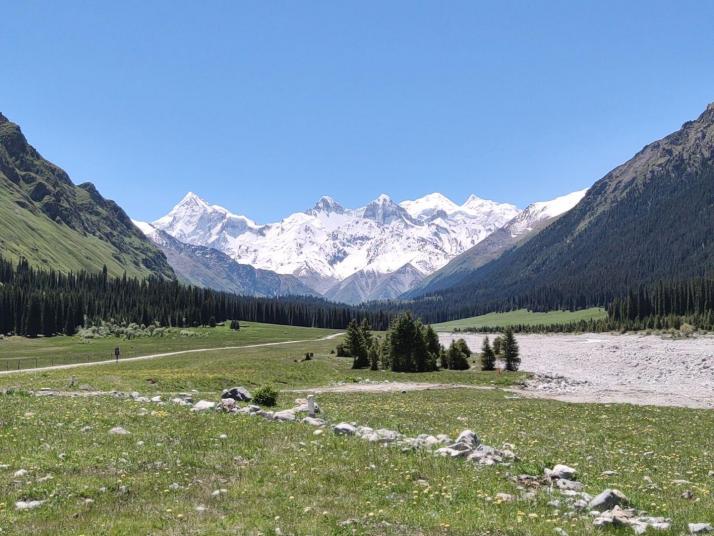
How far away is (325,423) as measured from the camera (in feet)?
84.2

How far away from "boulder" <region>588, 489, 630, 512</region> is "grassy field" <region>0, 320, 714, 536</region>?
0.64 meters

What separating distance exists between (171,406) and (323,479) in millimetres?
16584

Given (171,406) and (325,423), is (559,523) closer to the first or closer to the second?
(325,423)

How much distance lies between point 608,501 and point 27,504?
1430 centimetres

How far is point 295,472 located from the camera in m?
16.2

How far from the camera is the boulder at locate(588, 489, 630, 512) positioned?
13.2 metres

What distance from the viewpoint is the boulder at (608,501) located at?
1321cm

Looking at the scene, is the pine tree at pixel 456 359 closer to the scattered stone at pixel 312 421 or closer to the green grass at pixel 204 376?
the green grass at pixel 204 376

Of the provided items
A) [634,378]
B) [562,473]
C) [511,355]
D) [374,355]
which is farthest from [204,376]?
[634,378]

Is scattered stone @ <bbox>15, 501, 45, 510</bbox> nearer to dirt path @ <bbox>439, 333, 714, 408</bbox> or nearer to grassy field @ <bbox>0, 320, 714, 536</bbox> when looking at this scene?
grassy field @ <bbox>0, 320, 714, 536</bbox>

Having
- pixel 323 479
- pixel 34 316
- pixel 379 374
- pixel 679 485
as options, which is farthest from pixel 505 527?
pixel 34 316

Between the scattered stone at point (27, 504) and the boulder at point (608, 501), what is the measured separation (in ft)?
44.5

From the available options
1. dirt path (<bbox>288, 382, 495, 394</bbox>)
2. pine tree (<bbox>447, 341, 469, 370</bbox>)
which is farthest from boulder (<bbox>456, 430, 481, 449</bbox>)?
pine tree (<bbox>447, 341, 469, 370</bbox>)

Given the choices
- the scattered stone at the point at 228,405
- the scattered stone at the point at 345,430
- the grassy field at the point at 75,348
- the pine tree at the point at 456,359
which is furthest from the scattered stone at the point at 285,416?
the grassy field at the point at 75,348
